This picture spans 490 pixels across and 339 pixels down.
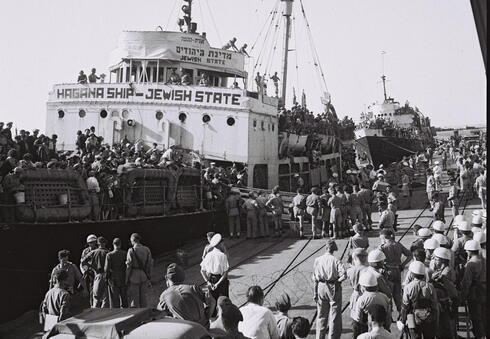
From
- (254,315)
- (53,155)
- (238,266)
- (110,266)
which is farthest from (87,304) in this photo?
(254,315)

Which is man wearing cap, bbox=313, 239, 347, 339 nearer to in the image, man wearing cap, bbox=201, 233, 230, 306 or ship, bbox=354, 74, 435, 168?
man wearing cap, bbox=201, 233, 230, 306

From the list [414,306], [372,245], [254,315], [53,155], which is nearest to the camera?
[254,315]

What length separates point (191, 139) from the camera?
59.5 feet

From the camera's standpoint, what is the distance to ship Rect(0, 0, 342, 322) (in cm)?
992

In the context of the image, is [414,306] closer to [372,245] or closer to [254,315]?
[254,315]

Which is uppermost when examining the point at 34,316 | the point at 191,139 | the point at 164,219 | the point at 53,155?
the point at 191,139

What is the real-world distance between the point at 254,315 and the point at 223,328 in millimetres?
449

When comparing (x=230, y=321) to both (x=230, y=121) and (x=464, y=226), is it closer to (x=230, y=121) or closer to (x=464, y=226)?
(x=464, y=226)

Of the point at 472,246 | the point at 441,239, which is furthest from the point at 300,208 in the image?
the point at 472,246

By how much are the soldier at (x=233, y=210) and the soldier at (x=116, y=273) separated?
608cm

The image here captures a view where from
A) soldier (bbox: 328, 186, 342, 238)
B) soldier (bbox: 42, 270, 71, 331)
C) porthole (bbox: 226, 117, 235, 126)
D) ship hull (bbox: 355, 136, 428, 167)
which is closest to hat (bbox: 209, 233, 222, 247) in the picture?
soldier (bbox: 42, 270, 71, 331)

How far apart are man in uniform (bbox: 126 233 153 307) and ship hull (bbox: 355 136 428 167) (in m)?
28.3

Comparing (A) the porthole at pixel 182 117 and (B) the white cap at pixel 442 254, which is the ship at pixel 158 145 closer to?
(A) the porthole at pixel 182 117

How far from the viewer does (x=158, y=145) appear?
18203 millimetres
